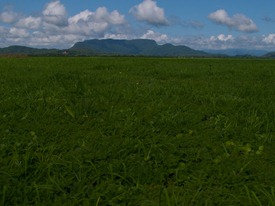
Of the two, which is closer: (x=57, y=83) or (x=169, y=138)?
(x=169, y=138)

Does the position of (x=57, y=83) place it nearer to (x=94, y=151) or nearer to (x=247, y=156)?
(x=94, y=151)

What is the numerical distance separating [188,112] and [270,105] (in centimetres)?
236

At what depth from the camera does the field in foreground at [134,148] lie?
5.23 meters

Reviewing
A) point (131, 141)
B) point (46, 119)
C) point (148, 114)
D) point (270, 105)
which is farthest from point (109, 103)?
point (270, 105)

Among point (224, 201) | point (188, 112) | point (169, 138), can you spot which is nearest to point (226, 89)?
point (188, 112)

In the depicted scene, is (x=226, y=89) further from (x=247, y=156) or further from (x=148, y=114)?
(x=247, y=156)

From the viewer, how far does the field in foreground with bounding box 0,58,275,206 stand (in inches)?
206

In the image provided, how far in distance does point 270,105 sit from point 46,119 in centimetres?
577

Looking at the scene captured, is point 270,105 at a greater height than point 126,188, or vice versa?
point 270,105

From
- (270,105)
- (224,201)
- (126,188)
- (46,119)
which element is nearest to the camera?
(224,201)

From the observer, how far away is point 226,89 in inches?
470

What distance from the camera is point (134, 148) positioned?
665cm

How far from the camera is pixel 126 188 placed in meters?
5.38

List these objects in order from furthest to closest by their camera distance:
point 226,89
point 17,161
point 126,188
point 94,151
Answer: point 226,89
point 94,151
point 17,161
point 126,188
